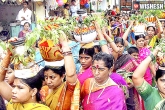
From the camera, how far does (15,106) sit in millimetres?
3549

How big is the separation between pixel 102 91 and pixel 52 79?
537 mm

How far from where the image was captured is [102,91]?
3924 mm

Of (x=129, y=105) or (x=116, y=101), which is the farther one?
(x=129, y=105)

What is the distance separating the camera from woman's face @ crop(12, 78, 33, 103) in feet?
11.3

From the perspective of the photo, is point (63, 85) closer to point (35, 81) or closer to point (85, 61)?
point (35, 81)

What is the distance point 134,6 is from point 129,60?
13.0 metres

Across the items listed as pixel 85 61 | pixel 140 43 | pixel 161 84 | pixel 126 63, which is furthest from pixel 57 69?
pixel 140 43

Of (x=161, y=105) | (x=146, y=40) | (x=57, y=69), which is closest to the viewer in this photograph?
(x=161, y=105)

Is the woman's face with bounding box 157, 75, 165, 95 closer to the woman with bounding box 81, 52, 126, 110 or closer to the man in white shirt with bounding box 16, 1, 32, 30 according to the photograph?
the woman with bounding box 81, 52, 126, 110

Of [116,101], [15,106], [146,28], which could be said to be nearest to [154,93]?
[116,101]

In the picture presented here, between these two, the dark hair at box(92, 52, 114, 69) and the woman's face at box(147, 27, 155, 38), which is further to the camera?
the woman's face at box(147, 27, 155, 38)

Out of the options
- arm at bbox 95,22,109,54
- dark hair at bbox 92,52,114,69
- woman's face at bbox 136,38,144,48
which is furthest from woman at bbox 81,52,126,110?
woman's face at bbox 136,38,144,48

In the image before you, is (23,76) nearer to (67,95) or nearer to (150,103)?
(67,95)

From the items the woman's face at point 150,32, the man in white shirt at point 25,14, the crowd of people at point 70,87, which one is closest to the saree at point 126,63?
the crowd of people at point 70,87
